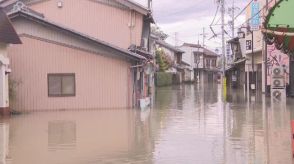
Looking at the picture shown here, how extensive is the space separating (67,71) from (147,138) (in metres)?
13.4

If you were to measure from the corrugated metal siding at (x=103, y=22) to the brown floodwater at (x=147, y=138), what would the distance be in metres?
7.06

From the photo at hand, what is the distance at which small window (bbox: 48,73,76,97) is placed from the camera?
1151 inches

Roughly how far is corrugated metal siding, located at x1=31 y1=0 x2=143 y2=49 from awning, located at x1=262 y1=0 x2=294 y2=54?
2077 cm

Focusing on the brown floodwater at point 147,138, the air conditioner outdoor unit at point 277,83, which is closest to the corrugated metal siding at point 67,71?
the brown floodwater at point 147,138

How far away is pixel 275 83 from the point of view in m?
13.5

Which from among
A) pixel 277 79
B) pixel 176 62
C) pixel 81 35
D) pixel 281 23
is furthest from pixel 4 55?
pixel 176 62

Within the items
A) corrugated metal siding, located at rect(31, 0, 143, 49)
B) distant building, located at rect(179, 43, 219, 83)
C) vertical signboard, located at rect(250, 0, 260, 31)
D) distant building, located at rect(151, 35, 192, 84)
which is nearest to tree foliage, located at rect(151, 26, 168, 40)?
distant building, located at rect(151, 35, 192, 84)

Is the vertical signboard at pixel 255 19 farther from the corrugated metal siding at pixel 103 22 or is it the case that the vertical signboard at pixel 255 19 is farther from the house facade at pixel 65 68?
the house facade at pixel 65 68

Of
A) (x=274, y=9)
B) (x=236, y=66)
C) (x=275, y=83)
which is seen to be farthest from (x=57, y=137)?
(x=236, y=66)

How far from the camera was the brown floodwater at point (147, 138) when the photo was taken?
13.1 meters

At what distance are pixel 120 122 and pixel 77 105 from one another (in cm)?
774

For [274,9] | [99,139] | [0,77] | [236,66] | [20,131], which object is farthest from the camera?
[236,66]

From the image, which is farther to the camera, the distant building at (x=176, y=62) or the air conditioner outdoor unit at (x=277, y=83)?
the distant building at (x=176, y=62)

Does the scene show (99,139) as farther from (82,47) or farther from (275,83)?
(82,47)
